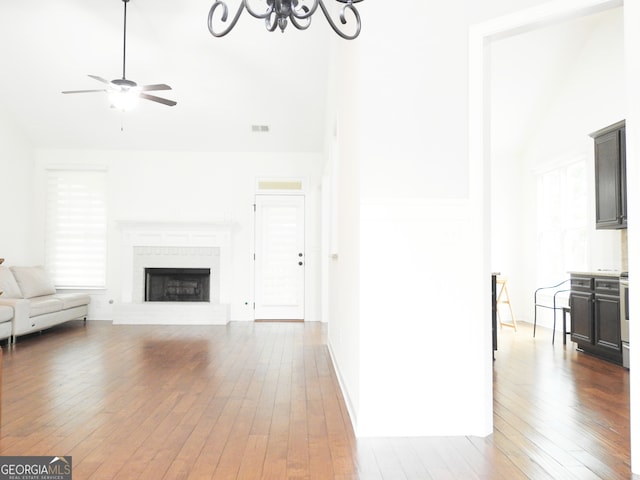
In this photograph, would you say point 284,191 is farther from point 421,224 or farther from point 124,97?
point 421,224

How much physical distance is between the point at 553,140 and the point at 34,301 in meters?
7.57

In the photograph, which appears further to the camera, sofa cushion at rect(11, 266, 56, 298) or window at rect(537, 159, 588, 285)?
sofa cushion at rect(11, 266, 56, 298)

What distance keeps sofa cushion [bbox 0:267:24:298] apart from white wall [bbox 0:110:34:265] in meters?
0.70

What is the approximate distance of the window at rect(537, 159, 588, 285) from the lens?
626 cm

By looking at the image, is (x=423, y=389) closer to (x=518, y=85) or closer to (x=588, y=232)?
(x=588, y=232)

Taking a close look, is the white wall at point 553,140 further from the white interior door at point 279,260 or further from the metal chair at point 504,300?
the white interior door at point 279,260

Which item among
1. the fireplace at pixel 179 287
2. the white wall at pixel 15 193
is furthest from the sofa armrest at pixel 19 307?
the fireplace at pixel 179 287

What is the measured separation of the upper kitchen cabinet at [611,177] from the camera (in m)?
4.55

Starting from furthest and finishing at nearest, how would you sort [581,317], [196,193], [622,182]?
[196,193] < [581,317] < [622,182]

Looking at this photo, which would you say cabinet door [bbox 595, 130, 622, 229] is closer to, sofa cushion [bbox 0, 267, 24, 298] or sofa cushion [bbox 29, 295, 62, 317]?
sofa cushion [bbox 29, 295, 62, 317]

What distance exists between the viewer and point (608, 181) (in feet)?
15.7

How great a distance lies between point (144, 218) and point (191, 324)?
6.60ft

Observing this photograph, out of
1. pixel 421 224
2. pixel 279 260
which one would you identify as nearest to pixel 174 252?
pixel 279 260

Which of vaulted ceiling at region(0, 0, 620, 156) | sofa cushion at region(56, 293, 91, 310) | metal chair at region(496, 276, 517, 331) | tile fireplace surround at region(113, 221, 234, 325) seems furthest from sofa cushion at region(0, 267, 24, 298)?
metal chair at region(496, 276, 517, 331)
